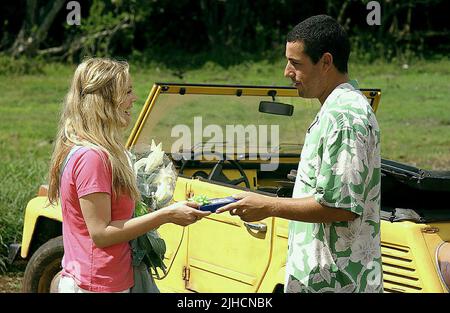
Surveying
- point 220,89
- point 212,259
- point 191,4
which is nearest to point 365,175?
point 212,259

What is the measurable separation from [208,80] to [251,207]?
1440cm

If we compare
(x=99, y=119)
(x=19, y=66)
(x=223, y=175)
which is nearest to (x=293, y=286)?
(x=99, y=119)

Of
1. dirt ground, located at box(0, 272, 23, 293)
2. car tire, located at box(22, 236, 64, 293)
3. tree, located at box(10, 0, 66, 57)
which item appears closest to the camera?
car tire, located at box(22, 236, 64, 293)

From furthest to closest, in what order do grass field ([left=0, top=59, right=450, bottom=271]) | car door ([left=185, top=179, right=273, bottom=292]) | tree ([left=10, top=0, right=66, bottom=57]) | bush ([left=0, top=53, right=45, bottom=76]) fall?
tree ([left=10, top=0, right=66, bottom=57])
bush ([left=0, top=53, right=45, bottom=76])
grass field ([left=0, top=59, right=450, bottom=271])
car door ([left=185, top=179, right=273, bottom=292])

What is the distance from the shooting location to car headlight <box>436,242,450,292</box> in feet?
13.3

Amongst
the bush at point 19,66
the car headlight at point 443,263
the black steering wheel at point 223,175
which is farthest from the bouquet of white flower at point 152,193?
the bush at point 19,66

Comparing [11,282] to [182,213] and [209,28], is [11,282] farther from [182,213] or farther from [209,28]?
[209,28]

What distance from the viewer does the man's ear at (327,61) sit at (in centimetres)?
339

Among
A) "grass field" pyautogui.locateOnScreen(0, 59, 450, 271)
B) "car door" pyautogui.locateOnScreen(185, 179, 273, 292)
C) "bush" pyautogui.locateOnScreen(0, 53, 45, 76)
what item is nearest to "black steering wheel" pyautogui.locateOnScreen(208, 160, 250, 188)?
"car door" pyautogui.locateOnScreen(185, 179, 273, 292)

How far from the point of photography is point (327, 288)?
11.1ft

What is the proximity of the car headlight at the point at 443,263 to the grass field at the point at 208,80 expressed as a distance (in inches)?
143

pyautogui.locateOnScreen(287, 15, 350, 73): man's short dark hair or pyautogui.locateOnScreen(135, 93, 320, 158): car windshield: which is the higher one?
pyautogui.locateOnScreen(287, 15, 350, 73): man's short dark hair

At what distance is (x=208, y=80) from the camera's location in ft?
58.0

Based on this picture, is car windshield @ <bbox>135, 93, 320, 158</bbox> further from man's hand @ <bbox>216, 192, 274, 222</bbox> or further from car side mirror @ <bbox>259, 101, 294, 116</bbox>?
man's hand @ <bbox>216, 192, 274, 222</bbox>
